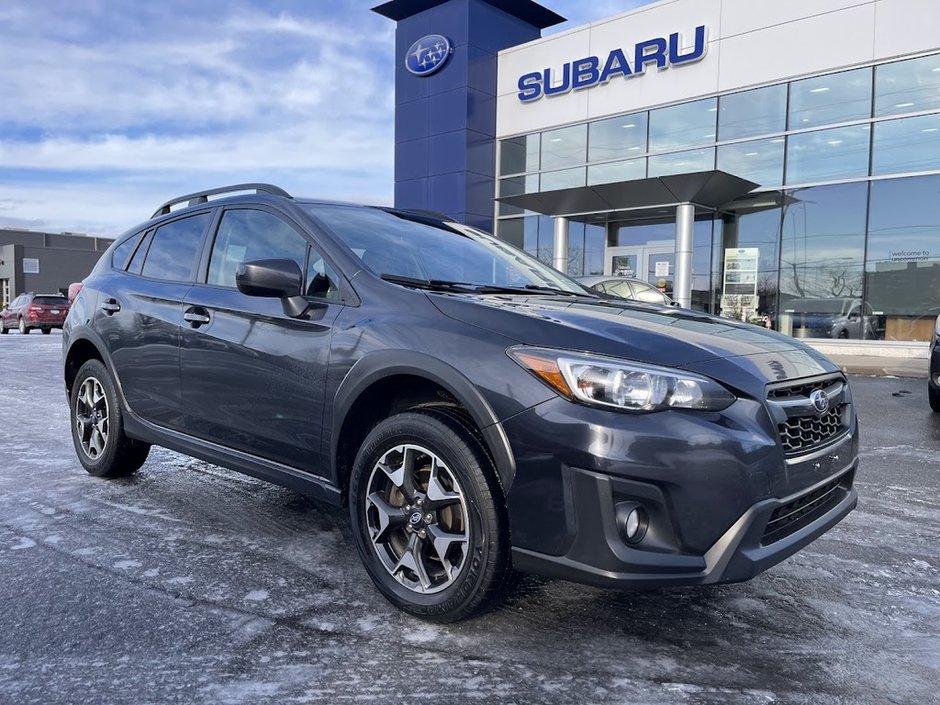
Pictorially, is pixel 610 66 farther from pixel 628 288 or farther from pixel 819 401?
pixel 819 401

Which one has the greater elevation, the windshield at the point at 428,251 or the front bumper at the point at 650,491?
the windshield at the point at 428,251

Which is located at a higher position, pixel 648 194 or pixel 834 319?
pixel 648 194

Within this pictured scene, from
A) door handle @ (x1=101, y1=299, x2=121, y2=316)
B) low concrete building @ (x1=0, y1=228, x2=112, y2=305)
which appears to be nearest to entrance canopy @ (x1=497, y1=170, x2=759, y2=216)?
door handle @ (x1=101, y1=299, x2=121, y2=316)

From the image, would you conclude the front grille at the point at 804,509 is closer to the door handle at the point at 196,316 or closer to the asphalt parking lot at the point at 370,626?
the asphalt parking lot at the point at 370,626

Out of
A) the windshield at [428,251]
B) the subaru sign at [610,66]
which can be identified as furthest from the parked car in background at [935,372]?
the subaru sign at [610,66]

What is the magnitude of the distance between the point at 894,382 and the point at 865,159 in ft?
22.5

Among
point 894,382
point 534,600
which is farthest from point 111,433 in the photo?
point 894,382

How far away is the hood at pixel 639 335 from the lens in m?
2.45

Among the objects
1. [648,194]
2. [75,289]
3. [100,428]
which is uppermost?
[648,194]

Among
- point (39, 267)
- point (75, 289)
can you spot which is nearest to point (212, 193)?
point (75, 289)

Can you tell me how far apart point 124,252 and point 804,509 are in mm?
4300

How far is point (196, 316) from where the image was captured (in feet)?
12.3

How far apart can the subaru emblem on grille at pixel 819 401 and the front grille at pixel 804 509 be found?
0.28m

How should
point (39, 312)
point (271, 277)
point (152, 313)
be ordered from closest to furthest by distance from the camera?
1. point (271, 277)
2. point (152, 313)
3. point (39, 312)
